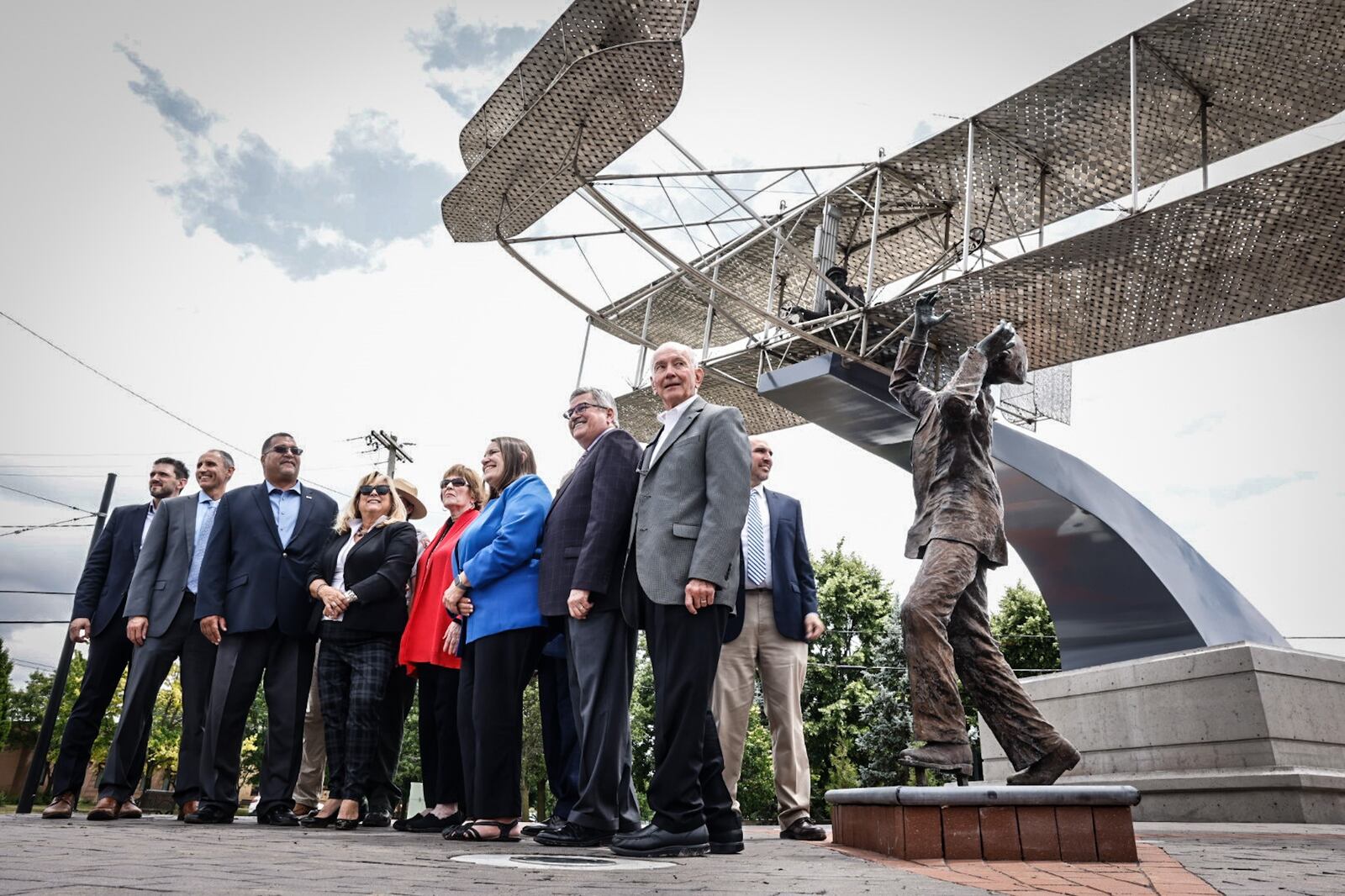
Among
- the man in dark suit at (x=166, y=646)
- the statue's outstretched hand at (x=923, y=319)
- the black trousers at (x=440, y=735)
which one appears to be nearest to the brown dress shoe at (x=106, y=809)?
the man in dark suit at (x=166, y=646)

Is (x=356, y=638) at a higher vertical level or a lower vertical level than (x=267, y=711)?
higher

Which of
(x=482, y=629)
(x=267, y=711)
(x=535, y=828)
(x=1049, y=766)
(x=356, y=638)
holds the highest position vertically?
(x=356, y=638)

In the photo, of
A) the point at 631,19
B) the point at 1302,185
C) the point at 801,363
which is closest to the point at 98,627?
the point at 631,19

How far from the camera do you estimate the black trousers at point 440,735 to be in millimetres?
4566

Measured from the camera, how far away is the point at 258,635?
199 inches

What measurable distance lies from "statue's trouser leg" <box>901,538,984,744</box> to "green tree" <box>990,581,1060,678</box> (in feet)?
92.2

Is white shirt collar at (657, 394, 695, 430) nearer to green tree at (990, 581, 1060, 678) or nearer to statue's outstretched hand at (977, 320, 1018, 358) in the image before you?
statue's outstretched hand at (977, 320, 1018, 358)

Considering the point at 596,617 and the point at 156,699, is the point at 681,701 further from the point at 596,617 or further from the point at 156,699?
the point at 156,699

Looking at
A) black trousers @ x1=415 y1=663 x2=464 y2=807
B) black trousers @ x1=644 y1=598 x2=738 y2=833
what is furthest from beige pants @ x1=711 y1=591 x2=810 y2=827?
black trousers @ x1=644 y1=598 x2=738 y2=833

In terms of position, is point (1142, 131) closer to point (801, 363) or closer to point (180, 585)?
point (801, 363)

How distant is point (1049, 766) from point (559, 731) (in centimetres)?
234

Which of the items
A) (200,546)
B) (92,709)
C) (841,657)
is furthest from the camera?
(841,657)

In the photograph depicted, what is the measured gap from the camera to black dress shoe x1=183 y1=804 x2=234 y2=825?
467 centimetres

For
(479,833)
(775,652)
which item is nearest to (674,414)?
(479,833)
